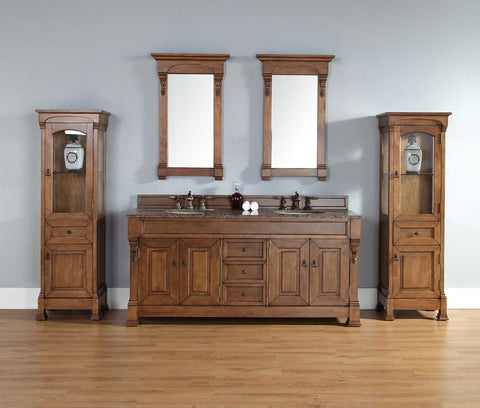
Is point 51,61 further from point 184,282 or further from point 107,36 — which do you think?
point 184,282

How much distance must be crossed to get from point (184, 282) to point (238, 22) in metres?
2.31

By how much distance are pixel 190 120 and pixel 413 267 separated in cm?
228

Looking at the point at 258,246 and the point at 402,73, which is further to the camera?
the point at 402,73

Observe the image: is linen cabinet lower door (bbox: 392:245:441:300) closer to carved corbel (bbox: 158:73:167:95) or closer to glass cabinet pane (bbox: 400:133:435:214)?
glass cabinet pane (bbox: 400:133:435:214)

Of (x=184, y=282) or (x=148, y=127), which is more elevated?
(x=148, y=127)

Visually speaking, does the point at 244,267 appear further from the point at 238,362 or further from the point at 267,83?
the point at 267,83

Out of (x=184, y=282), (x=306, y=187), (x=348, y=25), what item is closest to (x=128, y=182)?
(x=184, y=282)

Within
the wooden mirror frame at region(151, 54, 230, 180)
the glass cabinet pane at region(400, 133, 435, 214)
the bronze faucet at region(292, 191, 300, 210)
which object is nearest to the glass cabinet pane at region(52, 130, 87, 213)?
the wooden mirror frame at region(151, 54, 230, 180)

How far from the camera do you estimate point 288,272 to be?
5062mm

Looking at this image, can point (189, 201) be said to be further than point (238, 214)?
Yes

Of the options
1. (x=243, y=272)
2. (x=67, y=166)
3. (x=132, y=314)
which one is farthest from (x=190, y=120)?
(x=132, y=314)

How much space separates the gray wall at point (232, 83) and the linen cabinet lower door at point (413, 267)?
0.41 m

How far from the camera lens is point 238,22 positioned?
18.2 ft

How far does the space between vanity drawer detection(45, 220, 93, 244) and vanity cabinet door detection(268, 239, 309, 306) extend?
1.54 metres
